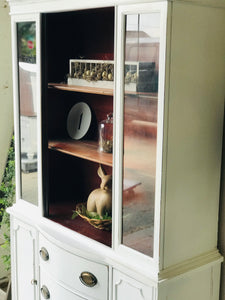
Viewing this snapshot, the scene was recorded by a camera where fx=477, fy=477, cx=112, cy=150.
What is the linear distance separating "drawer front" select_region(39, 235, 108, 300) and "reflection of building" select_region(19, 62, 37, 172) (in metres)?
0.43

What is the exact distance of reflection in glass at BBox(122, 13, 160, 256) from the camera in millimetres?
1789

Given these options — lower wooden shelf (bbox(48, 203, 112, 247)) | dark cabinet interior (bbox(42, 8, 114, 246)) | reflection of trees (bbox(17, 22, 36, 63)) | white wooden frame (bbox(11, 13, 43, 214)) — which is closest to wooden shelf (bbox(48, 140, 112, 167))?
dark cabinet interior (bbox(42, 8, 114, 246))

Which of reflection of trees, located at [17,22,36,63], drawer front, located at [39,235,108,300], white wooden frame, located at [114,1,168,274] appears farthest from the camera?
reflection of trees, located at [17,22,36,63]

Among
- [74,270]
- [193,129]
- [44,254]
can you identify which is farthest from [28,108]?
[193,129]

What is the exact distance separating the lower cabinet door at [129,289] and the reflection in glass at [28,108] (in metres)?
0.73

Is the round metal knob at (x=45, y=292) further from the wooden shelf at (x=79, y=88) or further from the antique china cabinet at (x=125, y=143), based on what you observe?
the wooden shelf at (x=79, y=88)

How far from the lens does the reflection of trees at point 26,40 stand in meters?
2.40

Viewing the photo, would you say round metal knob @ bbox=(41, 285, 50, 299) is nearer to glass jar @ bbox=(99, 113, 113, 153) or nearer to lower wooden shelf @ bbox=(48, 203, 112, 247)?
lower wooden shelf @ bbox=(48, 203, 112, 247)

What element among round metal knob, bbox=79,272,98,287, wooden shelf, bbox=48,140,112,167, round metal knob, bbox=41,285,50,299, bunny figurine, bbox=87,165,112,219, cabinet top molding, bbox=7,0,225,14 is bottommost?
round metal knob, bbox=41,285,50,299

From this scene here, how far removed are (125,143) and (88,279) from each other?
68cm

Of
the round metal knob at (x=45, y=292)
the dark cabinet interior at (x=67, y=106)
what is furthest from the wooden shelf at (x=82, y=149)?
the round metal knob at (x=45, y=292)

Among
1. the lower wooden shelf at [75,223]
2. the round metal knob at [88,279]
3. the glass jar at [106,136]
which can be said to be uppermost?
the glass jar at [106,136]

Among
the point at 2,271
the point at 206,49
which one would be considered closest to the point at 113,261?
the point at 206,49

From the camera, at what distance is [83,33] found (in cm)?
272
